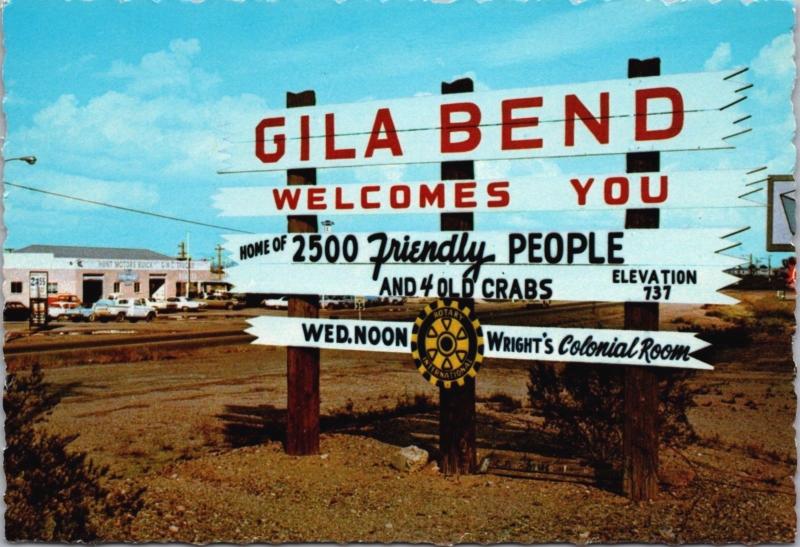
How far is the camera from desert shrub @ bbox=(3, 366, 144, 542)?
17.9ft

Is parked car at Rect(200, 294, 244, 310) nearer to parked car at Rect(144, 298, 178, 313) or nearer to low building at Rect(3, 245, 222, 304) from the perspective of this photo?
low building at Rect(3, 245, 222, 304)

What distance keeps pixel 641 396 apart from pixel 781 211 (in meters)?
1.77

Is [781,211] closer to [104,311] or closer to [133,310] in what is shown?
[104,311]

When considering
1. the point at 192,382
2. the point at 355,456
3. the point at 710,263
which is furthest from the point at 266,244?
the point at 192,382

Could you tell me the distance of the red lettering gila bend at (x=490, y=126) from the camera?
519cm

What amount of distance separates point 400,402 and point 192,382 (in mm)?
5122

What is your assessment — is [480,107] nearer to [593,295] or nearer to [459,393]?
[593,295]

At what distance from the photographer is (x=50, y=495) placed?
18.4 ft

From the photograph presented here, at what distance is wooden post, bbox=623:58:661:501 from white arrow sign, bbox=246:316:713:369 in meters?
0.14

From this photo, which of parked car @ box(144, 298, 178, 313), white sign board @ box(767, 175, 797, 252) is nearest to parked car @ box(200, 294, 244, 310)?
parked car @ box(144, 298, 178, 313)

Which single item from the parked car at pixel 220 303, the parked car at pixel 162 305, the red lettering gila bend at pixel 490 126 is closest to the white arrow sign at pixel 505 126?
the red lettering gila bend at pixel 490 126

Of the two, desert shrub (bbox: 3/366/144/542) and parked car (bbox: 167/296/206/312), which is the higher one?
parked car (bbox: 167/296/206/312)

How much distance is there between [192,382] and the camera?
42.1ft

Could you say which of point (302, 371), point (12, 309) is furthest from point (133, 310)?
point (302, 371)
